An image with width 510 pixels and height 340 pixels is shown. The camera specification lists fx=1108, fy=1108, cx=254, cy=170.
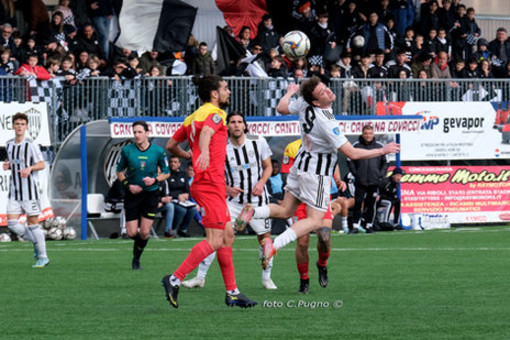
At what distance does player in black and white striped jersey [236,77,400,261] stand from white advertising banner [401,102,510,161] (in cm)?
1416

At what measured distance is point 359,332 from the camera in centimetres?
800

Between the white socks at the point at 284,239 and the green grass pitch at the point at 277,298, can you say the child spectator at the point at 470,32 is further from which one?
the white socks at the point at 284,239

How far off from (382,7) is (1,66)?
11.3 metres

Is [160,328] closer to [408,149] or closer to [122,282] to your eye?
[122,282]

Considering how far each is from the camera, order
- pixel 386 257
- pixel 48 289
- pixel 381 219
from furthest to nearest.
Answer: pixel 381 219
pixel 386 257
pixel 48 289

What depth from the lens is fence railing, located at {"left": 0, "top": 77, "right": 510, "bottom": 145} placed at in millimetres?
22102

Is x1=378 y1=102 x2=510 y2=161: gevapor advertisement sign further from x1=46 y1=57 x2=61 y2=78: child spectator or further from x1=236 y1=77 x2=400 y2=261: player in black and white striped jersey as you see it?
x1=236 y1=77 x2=400 y2=261: player in black and white striped jersey

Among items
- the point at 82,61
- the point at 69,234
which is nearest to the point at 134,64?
the point at 82,61

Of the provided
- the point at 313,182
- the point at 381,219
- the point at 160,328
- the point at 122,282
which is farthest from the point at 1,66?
the point at 160,328

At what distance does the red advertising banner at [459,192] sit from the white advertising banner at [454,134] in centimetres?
33

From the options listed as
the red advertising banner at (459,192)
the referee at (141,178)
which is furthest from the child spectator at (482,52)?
the referee at (141,178)

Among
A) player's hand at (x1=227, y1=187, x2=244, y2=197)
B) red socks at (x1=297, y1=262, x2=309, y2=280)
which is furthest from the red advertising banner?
red socks at (x1=297, y1=262, x2=309, y2=280)

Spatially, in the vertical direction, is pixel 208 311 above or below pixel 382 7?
below

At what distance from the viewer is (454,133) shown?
25.4 metres
